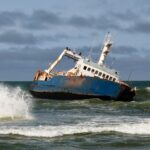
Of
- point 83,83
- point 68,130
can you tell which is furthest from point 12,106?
point 83,83

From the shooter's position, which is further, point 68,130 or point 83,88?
point 83,88

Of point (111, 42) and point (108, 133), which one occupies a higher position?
point (111, 42)

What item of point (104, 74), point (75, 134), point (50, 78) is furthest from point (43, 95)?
point (75, 134)

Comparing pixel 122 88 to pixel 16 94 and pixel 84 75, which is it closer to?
pixel 84 75

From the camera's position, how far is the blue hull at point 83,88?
51281 mm

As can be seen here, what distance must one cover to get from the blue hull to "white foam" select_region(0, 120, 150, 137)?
2609 cm

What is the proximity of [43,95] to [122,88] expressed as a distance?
24.3 feet

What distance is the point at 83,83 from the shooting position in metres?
51.5

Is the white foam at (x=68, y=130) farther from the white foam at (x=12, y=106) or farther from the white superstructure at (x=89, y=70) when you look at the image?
Answer: the white superstructure at (x=89, y=70)

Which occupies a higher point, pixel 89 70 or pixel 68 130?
pixel 89 70

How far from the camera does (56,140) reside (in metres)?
20.6

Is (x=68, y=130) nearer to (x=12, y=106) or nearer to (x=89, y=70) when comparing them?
(x=12, y=106)

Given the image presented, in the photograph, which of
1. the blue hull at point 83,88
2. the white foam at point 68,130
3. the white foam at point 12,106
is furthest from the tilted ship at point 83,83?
the white foam at point 68,130

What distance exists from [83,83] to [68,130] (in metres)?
28.6
